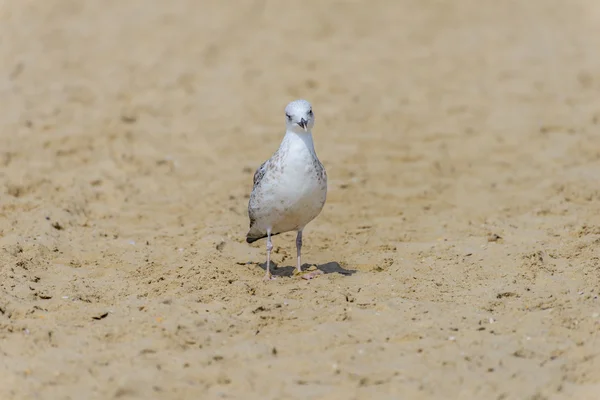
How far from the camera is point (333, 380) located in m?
4.98

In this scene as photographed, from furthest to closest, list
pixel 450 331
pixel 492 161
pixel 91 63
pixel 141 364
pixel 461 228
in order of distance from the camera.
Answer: pixel 91 63 → pixel 492 161 → pixel 461 228 → pixel 450 331 → pixel 141 364

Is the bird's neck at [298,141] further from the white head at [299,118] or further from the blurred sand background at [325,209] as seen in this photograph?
the blurred sand background at [325,209]

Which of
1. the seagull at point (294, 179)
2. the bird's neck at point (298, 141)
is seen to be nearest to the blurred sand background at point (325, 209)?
the seagull at point (294, 179)

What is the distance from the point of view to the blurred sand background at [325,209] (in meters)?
5.20

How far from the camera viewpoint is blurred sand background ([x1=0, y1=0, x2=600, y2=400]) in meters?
5.20

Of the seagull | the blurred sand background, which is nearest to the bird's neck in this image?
the seagull

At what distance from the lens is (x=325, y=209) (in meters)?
9.01

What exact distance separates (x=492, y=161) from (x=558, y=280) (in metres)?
3.91

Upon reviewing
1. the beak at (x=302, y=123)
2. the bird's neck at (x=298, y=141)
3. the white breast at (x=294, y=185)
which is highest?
the beak at (x=302, y=123)

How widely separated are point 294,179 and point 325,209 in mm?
2407

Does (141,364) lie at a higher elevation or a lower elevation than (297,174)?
lower

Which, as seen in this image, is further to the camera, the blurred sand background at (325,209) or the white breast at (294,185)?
the white breast at (294,185)

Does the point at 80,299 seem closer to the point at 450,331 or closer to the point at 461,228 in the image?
the point at 450,331

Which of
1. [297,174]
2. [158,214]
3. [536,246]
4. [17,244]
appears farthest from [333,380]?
[158,214]
